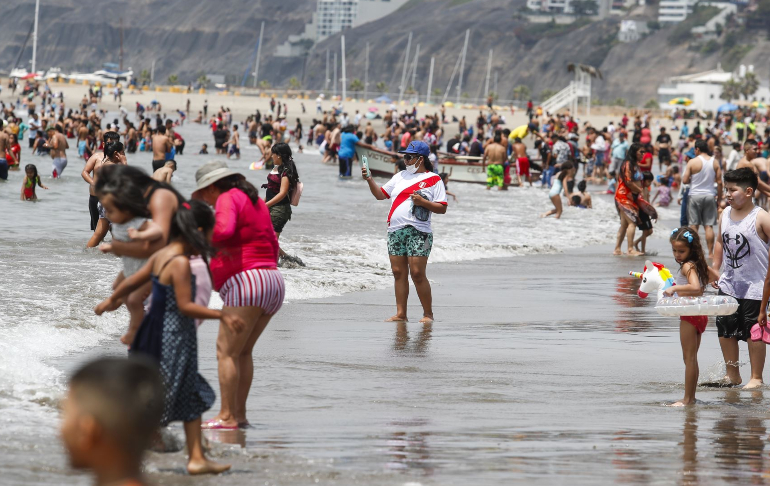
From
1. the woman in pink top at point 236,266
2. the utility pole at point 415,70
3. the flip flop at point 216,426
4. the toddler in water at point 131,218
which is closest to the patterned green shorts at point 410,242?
the woman in pink top at point 236,266

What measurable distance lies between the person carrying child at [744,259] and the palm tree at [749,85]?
127103 mm

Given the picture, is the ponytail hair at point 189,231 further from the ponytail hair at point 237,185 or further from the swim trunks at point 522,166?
the swim trunks at point 522,166

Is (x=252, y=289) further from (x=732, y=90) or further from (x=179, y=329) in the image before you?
(x=732, y=90)

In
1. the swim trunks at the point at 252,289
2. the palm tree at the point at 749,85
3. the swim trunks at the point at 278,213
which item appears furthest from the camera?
the palm tree at the point at 749,85

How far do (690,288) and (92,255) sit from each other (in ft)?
29.2

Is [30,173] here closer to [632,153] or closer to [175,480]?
[632,153]

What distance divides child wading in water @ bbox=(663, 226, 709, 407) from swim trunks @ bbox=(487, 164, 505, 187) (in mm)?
21703

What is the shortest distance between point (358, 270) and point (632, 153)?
367cm

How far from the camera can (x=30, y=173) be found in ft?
70.6

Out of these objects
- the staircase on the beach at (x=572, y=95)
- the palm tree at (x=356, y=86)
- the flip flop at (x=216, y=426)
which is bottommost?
the flip flop at (x=216, y=426)

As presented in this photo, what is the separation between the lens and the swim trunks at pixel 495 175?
28047 mm

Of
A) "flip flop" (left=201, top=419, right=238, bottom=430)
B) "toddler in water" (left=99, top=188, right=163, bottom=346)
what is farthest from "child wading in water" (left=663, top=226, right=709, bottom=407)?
"toddler in water" (left=99, top=188, right=163, bottom=346)

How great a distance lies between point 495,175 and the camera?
92.6 feet

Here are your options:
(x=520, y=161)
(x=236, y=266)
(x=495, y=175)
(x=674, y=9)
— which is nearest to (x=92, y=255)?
(x=236, y=266)
